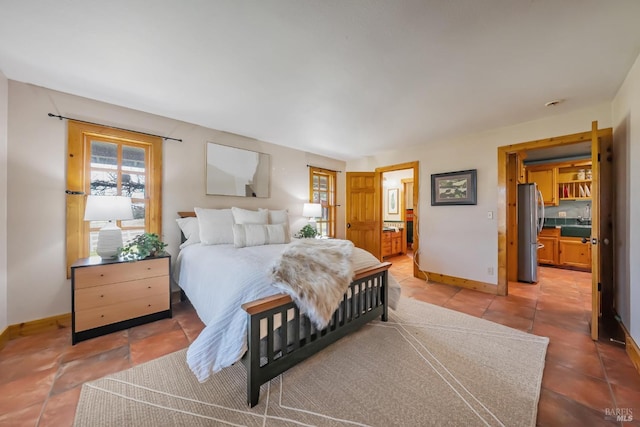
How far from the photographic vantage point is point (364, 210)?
488 cm

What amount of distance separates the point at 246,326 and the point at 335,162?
4.26 metres

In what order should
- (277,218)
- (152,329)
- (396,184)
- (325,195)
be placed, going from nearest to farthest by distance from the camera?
(152,329) → (277,218) → (325,195) → (396,184)

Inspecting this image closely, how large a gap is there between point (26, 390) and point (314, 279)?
1994 mm

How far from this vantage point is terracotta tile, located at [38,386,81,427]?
1303 millimetres

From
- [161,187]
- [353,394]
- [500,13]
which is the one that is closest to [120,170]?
[161,187]

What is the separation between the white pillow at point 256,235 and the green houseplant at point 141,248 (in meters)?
0.82

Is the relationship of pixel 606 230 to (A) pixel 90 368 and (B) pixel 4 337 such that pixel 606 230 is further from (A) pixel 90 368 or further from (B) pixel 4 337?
(B) pixel 4 337

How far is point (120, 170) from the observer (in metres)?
2.73

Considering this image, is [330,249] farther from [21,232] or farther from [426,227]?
[21,232]

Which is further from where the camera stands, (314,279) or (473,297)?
(473,297)

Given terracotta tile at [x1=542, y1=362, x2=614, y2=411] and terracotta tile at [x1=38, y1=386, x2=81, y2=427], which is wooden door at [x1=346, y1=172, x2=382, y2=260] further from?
terracotta tile at [x1=38, y1=386, x2=81, y2=427]

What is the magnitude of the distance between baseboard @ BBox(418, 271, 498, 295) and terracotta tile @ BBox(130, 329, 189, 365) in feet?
12.0

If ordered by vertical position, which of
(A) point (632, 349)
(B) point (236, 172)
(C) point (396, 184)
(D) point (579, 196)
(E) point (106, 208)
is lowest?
(A) point (632, 349)

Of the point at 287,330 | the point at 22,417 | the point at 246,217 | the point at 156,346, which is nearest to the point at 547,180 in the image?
the point at 246,217
